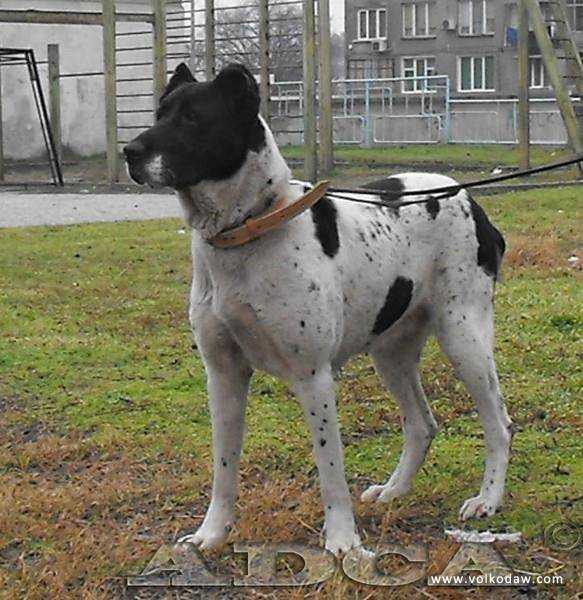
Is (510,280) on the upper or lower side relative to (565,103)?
lower

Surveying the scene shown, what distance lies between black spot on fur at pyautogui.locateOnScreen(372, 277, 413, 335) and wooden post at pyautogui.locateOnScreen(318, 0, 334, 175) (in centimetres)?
1490

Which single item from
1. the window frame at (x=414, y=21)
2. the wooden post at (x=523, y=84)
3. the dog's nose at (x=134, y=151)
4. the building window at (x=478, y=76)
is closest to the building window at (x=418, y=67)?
the window frame at (x=414, y=21)

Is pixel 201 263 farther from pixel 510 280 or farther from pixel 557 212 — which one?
pixel 557 212

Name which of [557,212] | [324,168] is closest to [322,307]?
[557,212]

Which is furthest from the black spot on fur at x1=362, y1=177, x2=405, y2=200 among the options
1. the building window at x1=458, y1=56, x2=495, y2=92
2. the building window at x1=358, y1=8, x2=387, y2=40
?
the building window at x1=358, y1=8, x2=387, y2=40

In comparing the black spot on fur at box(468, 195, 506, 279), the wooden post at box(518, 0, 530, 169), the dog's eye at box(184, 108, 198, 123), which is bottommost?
the black spot on fur at box(468, 195, 506, 279)

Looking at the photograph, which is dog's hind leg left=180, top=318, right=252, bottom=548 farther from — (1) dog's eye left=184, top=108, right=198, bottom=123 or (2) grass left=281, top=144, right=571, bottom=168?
(2) grass left=281, top=144, right=571, bottom=168

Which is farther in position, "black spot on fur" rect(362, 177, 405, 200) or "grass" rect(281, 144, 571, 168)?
"grass" rect(281, 144, 571, 168)

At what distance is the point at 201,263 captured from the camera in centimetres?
468

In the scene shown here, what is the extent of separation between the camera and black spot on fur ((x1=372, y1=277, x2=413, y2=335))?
4.93 meters

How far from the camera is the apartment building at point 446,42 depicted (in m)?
42.3

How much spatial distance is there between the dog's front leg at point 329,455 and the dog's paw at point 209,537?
1.31 ft

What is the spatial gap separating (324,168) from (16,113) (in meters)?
14.3

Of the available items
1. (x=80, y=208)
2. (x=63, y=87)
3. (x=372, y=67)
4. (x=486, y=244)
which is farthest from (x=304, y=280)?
(x=372, y=67)
